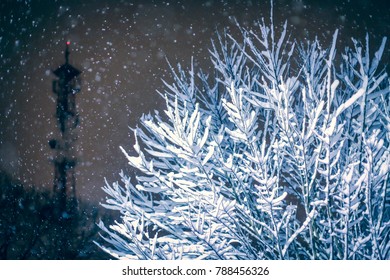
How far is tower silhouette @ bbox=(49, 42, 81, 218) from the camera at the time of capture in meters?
4.50

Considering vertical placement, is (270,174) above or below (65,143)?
below

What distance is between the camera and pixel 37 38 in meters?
3.90

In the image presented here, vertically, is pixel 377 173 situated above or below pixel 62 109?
below

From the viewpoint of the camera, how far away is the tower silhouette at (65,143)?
4.50 meters

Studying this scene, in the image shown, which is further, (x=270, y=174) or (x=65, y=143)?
(x=65, y=143)

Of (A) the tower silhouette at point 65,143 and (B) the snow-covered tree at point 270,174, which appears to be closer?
(B) the snow-covered tree at point 270,174

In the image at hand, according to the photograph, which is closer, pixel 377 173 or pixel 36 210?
pixel 377 173

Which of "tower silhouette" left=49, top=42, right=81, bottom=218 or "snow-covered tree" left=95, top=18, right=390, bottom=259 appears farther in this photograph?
"tower silhouette" left=49, top=42, right=81, bottom=218

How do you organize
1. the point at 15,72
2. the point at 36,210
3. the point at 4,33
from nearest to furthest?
the point at 4,33
the point at 15,72
the point at 36,210

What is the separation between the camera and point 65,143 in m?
4.87
